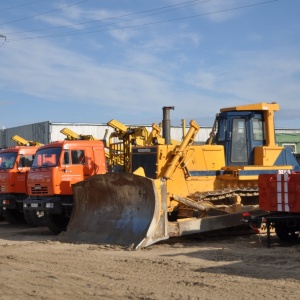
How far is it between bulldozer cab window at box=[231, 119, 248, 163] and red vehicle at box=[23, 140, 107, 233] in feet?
13.6

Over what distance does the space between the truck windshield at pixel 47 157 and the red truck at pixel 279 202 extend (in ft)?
21.7

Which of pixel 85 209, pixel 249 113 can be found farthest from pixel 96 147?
pixel 249 113

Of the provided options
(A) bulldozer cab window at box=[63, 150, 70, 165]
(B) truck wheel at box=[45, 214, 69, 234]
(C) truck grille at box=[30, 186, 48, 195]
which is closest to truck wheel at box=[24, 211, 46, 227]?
(B) truck wheel at box=[45, 214, 69, 234]

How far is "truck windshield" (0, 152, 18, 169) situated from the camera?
1991 cm

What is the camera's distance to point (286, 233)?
13102 mm

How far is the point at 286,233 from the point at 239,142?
3.55m

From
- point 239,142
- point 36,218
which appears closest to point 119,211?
point 239,142

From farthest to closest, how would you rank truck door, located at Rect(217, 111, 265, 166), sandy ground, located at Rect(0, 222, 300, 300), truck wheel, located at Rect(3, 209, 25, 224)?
truck wheel, located at Rect(3, 209, 25, 224), truck door, located at Rect(217, 111, 265, 166), sandy ground, located at Rect(0, 222, 300, 300)

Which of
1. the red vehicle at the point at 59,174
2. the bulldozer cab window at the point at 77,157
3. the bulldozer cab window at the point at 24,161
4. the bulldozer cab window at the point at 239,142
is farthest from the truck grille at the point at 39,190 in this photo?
the bulldozer cab window at the point at 239,142

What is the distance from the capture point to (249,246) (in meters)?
12.7

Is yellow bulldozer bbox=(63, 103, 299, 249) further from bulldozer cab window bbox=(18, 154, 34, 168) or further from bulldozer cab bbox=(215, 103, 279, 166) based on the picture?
bulldozer cab window bbox=(18, 154, 34, 168)

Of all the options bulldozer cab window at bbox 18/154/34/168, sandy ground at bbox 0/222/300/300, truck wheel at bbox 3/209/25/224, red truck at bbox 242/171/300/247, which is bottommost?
sandy ground at bbox 0/222/300/300

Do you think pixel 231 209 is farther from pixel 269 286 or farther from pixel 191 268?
pixel 269 286

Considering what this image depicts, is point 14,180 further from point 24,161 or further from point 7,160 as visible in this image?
point 7,160
